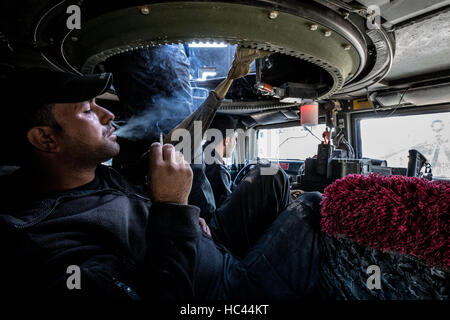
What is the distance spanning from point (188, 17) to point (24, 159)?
865mm

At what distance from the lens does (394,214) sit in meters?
0.62

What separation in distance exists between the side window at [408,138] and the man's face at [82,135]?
311 cm

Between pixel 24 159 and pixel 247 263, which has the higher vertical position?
pixel 24 159

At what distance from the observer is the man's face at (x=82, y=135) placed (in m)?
0.92

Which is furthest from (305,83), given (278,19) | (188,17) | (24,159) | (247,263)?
(24,159)

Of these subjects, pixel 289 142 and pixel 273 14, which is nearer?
pixel 273 14

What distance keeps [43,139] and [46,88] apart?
20 cm

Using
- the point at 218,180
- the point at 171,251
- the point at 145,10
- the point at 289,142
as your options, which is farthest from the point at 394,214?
the point at 289,142

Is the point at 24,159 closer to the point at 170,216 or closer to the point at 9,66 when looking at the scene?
the point at 170,216

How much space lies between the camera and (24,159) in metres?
0.93

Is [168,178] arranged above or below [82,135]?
below

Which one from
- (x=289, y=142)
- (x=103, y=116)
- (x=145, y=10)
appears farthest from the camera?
(x=289, y=142)

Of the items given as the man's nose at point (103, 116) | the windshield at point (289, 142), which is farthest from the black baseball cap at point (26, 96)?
the windshield at point (289, 142)

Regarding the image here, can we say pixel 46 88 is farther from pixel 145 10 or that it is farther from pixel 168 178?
pixel 168 178
